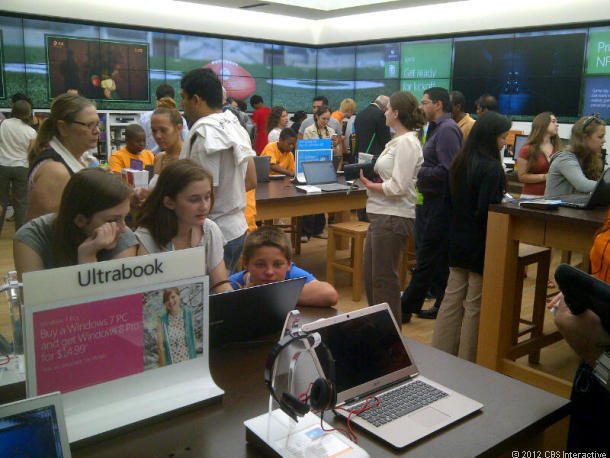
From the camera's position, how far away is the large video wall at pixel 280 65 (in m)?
8.04

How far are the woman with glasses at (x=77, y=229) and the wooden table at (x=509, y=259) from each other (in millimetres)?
1916

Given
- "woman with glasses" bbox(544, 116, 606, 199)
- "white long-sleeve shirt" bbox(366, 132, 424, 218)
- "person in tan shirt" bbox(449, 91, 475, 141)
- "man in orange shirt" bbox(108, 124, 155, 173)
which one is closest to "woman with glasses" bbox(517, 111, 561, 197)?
"person in tan shirt" bbox(449, 91, 475, 141)

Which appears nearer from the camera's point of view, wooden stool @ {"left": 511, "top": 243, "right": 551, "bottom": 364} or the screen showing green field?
wooden stool @ {"left": 511, "top": 243, "right": 551, "bottom": 364}

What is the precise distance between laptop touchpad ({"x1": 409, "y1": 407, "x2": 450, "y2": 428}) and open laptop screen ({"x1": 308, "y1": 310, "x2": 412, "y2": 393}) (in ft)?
0.45

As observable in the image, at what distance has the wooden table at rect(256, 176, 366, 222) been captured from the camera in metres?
4.37

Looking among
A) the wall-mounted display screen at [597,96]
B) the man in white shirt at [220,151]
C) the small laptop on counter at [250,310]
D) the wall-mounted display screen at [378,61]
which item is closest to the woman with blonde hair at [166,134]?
the man in white shirt at [220,151]

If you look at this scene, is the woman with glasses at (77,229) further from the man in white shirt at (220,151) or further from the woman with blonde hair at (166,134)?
the woman with blonde hair at (166,134)

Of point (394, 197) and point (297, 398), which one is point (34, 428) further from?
point (394, 197)

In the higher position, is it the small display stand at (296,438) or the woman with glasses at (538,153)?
the woman with glasses at (538,153)

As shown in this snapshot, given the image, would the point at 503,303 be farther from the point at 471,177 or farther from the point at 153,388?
the point at 153,388

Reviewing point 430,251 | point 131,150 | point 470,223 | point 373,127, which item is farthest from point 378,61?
point 470,223

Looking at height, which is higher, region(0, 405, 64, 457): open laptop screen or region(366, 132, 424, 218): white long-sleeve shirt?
region(366, 132, 424, 218): white long-sleeve shirt

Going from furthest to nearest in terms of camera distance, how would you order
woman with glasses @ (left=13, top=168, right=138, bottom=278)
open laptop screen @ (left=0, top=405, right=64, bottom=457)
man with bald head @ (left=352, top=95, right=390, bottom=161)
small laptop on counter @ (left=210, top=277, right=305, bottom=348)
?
man with bald head @ (left=352, top=95, right=390, bottom=161) < woman with glasses @ (left=13, top=168, right=138, bottom=278) < small laptop on counter @ (left=210, top=277, right=305, bottom=348) < open laptop screen @ (left=0, top=405, right=64, bottom=457)

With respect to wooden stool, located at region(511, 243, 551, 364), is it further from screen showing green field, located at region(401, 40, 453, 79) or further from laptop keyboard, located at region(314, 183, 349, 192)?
screen showing green field, located at region(401, 40, 453, 79)
